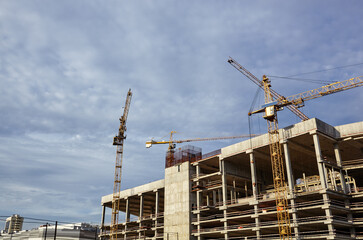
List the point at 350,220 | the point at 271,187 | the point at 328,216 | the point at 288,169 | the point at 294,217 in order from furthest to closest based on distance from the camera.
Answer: the point at 271,187 < the point at 288,169 < the point at 294,217 < the point at 350,220 < the point at 328,216

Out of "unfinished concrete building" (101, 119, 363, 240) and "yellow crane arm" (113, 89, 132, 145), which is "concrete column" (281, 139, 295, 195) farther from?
"yellow crane arm" (113, 89, 132, 145)

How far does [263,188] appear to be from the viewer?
77.8 m

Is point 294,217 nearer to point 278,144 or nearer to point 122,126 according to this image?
point 278,144

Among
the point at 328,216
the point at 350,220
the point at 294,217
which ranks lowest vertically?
the point at 350,220

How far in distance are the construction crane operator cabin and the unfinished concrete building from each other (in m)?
0.17

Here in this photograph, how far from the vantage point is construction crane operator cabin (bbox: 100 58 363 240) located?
2266 inches

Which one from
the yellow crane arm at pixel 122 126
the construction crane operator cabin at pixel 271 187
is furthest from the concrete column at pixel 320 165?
the yellow crane arm at pixel 122 126

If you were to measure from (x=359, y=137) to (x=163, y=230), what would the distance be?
47731mm

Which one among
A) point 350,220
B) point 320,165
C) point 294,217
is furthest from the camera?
point 320,165

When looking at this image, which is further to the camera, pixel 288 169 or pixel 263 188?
pixel 263 188

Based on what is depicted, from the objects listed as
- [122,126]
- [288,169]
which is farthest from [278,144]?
[122,126]

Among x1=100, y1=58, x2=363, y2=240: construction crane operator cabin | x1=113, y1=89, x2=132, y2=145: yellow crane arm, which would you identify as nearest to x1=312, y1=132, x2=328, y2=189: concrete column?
x1=100, y1=58, x2=363, y2=240: construction crane operator cabin

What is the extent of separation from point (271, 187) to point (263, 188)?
6.39 ft

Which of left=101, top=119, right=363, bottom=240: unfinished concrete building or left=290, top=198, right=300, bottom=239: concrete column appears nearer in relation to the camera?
left=290, top=198, right=300, bottom=239: concrete column
